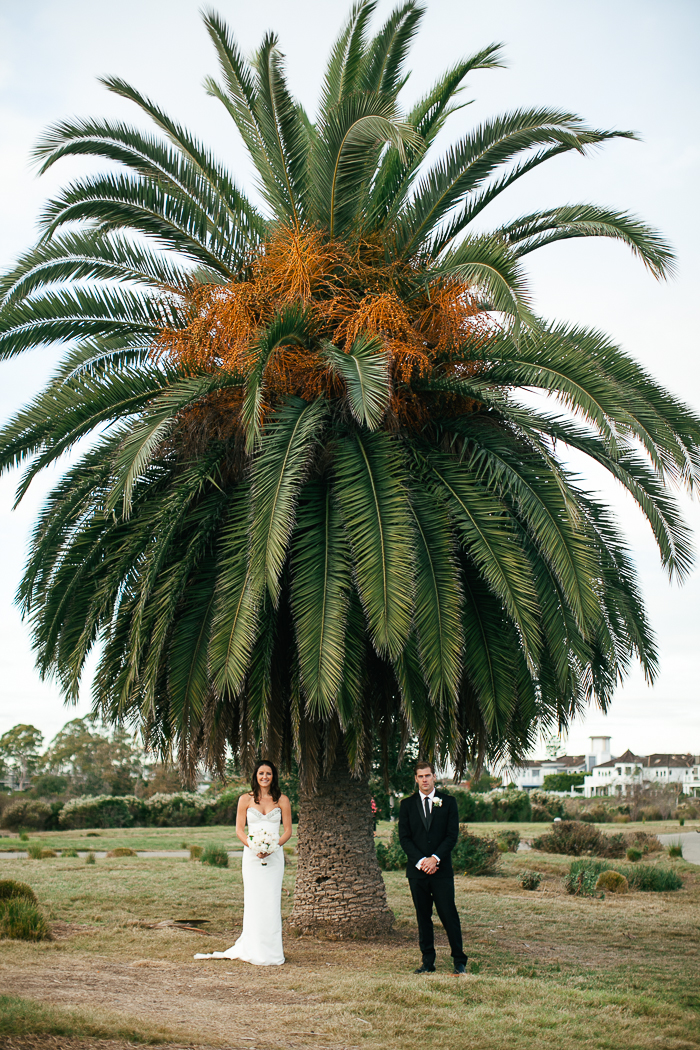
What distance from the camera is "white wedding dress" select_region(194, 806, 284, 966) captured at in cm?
882

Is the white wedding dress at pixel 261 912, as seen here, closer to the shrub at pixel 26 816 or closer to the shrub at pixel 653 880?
the shrub at pixel 653 880

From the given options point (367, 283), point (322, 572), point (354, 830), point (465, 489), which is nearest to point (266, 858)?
point (354, 830)

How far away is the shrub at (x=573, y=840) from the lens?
22578 millimetres

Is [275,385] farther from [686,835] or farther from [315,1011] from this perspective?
[686,835]


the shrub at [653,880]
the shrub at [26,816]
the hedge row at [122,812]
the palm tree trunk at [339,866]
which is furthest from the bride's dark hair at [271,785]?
the shrub at [26,816]

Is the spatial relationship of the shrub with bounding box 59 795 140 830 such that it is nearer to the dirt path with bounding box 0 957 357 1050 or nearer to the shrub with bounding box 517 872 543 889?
the shrub with bounding box 517 872 543 889

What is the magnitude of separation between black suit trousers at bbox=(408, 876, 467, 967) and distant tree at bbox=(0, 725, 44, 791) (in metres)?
54.7

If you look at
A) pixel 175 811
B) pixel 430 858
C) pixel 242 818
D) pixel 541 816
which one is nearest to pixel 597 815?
pixel 541 816

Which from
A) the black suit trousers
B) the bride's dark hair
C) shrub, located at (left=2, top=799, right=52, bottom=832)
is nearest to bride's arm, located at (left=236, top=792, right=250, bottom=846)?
the bride's dark hair

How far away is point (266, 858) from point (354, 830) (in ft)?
4.72

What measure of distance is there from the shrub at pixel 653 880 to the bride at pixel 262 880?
954 cm

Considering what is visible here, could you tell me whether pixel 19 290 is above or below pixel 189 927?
above

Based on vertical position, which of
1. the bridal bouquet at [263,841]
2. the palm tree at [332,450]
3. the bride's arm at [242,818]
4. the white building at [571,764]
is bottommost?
the white building at [571,764]

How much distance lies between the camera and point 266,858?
9.22 metres
